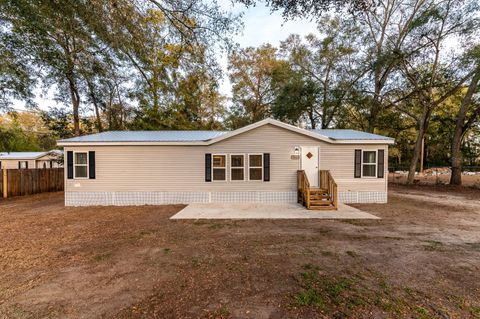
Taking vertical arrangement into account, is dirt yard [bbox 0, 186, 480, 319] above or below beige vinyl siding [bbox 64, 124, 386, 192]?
below

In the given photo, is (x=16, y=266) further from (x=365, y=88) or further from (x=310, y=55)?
(x=310, y=55)

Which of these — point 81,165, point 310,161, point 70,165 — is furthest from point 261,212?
point 70,165

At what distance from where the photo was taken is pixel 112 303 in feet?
8.89

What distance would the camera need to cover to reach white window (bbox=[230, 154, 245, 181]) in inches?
353

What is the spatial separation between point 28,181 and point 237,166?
1182 cm

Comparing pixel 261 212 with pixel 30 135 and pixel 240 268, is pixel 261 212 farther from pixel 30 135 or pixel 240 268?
pixel 30 135

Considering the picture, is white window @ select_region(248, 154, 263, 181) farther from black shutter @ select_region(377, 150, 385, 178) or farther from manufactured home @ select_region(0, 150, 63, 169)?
manufactured home @ select_region(0, 150, 63, 169)

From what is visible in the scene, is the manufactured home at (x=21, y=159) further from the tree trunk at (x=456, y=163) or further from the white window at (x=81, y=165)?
the tree trunk at (x=456, y=163)

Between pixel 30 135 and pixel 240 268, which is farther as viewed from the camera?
pixel 30 135

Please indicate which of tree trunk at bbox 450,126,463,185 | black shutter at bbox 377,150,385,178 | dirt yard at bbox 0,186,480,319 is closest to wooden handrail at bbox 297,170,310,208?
dirt yard at bbox 0,186,480,319

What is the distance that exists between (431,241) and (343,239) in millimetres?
2027

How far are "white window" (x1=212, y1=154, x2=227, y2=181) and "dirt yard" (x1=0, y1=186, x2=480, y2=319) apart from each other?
2.70 m

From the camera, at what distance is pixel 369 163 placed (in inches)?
356

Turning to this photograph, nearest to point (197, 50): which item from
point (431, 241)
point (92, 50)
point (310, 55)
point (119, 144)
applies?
point (92, 50)
